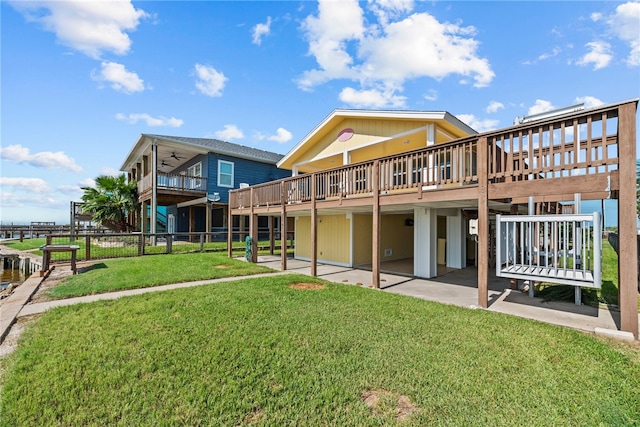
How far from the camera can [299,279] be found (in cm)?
738

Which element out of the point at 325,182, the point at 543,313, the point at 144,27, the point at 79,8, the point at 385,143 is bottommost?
the point at 543,313

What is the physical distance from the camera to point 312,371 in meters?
2.83

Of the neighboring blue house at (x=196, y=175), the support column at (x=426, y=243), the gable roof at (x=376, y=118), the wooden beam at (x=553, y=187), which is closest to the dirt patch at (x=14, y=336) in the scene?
the wooden beam at (x=553, y=187)

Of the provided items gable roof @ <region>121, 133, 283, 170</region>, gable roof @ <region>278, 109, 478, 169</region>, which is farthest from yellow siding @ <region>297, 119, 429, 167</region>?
gable roof @ <region>121, 133, 283, 170</region>

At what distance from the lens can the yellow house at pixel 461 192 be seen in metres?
4.02

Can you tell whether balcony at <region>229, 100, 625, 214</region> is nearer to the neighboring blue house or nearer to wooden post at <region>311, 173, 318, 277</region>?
wooden post at <region>311, 173, 318, 277</region>

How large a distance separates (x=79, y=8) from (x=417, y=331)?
9577 millimetres

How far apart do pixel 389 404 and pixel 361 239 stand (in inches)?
328

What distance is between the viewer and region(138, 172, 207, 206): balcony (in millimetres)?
16212

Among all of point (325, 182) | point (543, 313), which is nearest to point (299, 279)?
point (325, 182)

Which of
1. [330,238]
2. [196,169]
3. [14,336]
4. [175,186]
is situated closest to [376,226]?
[330,238]

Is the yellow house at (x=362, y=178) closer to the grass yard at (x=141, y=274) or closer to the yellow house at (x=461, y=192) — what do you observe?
the yellow house at (x=461, y=192)

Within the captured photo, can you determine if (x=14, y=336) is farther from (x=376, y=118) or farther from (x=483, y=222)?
(x=376, y=118)

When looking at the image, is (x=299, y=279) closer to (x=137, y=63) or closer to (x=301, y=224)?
(x=301, y=224)
